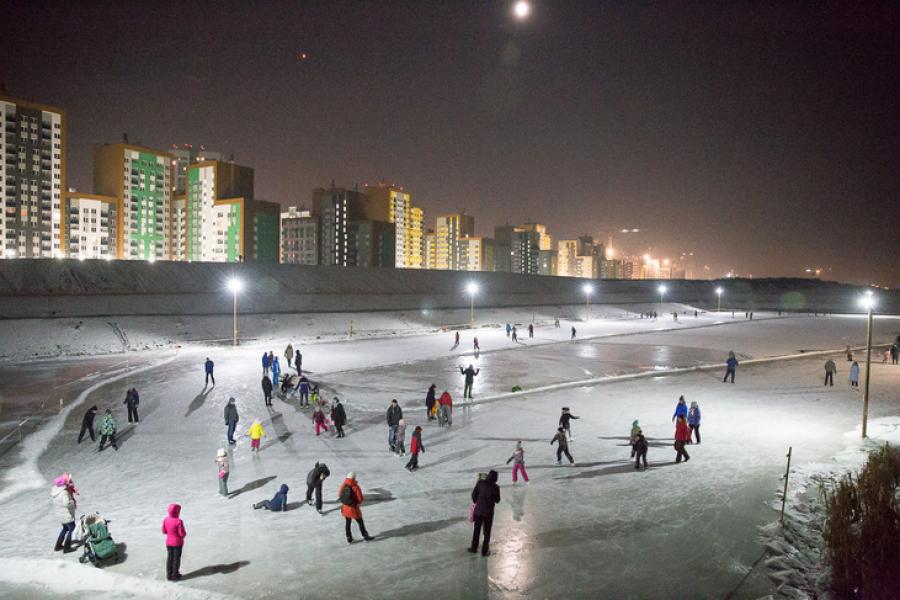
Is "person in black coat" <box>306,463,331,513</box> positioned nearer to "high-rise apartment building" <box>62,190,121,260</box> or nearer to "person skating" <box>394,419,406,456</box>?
"person skating" <box>394,419,406,456</box>

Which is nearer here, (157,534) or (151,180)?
(157,534)

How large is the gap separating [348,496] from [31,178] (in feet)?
361

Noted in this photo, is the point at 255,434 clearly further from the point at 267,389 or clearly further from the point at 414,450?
the point at 267,389

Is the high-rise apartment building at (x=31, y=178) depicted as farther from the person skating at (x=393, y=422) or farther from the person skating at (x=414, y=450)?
the person skating at (x=414, y=450)

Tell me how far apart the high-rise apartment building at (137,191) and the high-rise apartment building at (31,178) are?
495 inches

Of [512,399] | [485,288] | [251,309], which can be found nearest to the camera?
[512,399]

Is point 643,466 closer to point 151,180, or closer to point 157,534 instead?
point 157,534

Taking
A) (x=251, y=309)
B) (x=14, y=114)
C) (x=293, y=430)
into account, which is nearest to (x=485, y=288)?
(x=251, y=309)

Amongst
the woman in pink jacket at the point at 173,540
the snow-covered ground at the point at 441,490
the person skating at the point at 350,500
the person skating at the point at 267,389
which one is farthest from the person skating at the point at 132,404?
the person skating at the point at 350,500

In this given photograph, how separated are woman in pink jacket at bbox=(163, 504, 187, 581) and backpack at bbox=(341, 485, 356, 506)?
7.47 feet

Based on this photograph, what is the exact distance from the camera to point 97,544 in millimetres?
8258

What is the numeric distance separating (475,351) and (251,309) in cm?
2998

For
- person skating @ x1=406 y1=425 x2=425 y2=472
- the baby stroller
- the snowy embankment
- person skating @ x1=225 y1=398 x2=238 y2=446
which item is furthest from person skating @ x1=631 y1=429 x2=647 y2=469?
the baby stroller

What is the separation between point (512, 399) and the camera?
2066 centimetres
